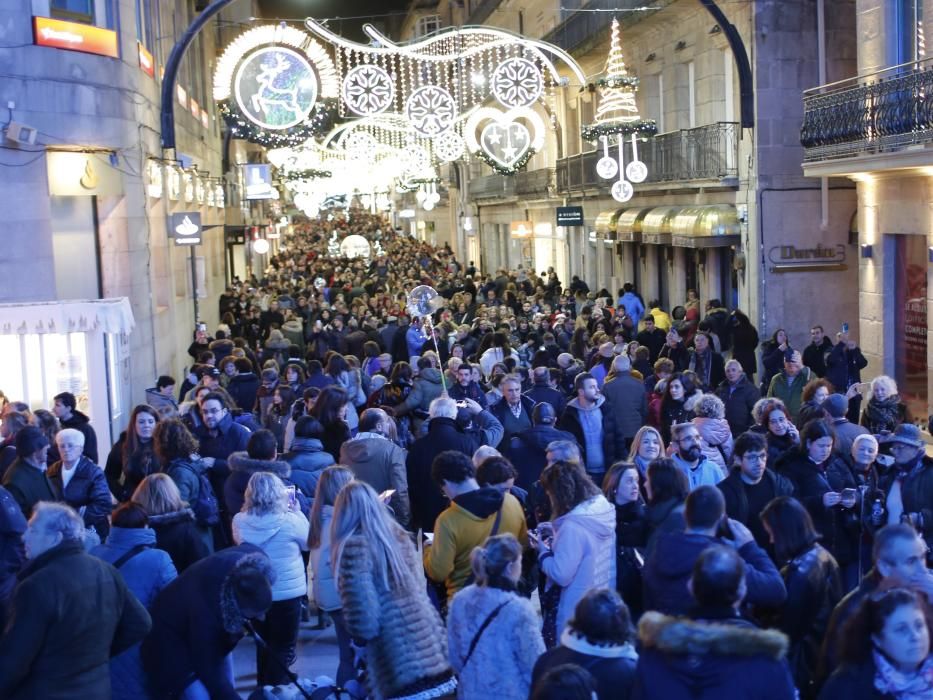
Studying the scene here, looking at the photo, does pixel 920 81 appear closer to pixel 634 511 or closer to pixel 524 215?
pixel 634 511

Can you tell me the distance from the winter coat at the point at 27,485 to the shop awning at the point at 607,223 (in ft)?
71.7

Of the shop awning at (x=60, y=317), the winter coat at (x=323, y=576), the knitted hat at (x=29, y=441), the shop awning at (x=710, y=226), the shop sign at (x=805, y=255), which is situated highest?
the shop awning at (x=710, y=226)

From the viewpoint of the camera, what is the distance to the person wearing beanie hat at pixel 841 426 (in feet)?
30.9

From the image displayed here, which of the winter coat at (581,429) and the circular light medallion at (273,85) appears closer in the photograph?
the winter coat at (581,429)

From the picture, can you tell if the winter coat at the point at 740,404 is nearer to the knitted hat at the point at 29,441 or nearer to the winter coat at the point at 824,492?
the winter coat at the point at 824,492

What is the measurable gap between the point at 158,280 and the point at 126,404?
5.49 meters

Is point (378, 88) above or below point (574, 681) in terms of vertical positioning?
above

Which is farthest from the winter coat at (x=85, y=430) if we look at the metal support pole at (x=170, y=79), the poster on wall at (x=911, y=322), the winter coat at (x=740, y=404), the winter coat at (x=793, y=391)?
the poster on wall at (x=911, y=322)

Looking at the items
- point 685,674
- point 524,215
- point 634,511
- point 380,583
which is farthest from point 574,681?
point 524,215

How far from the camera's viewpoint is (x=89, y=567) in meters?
5.71

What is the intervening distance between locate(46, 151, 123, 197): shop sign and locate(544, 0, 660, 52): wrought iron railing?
11.9 m

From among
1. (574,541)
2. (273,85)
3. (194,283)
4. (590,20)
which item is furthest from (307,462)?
(590,20)

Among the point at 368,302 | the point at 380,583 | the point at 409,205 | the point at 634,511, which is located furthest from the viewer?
the point at 409,205

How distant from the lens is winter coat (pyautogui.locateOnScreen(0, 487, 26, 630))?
7184 mm
